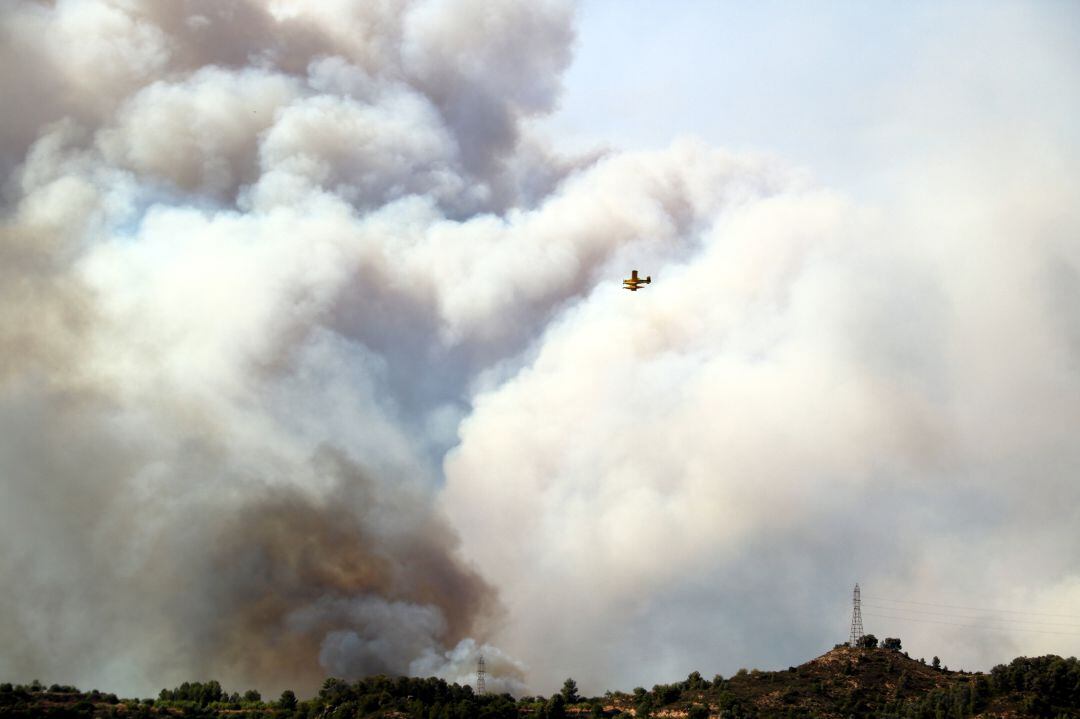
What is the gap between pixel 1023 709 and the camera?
10200 cm

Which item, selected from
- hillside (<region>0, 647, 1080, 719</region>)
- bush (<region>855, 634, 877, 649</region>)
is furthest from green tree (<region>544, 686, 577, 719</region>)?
bush (<region>855, 634, 877, 649</region>)

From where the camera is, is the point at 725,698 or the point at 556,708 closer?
the point at 725,698

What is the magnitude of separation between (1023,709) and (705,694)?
83.0ft

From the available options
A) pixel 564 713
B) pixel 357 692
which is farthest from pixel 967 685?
pixel 357 692

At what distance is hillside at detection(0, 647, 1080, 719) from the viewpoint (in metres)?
105

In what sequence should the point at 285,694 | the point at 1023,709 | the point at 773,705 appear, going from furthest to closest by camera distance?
the point at 285,694 < the point at 773,705 < the point at 1023,709

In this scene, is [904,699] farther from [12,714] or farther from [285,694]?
[12,714]

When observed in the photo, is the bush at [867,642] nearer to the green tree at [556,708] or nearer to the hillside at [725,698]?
the hillside at [725,698]

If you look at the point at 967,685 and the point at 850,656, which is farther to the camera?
the point at 850,656

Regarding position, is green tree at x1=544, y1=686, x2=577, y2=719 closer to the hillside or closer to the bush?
the hillside

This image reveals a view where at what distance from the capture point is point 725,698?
109562 mm

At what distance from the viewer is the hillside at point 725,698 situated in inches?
4124

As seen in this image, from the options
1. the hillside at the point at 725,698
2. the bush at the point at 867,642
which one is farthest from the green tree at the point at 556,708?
the bush at the point at 867,642

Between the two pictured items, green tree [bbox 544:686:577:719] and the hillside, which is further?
green tree [bbox 544:686:577:719]
